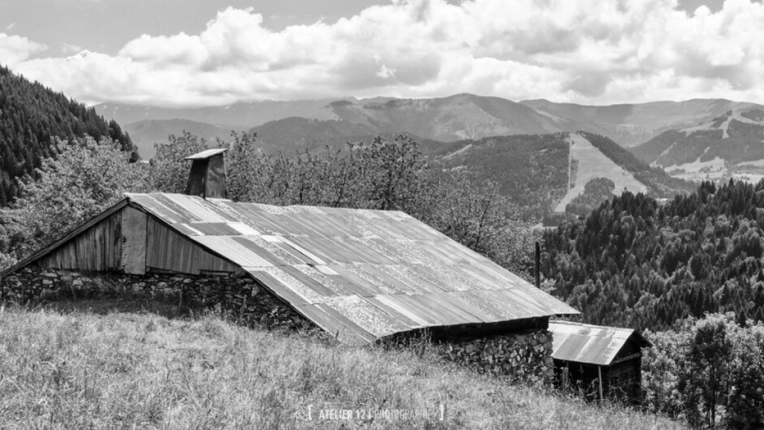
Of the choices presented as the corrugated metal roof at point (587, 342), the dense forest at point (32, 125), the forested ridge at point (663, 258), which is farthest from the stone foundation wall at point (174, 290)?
the dense forest at point (32, 125)

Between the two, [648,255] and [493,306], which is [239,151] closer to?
[493,306]

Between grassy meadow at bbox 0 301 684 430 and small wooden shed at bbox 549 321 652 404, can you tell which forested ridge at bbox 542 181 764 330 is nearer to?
small wooden shed at bbox 549 321 652 404

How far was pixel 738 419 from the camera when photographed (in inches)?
1766

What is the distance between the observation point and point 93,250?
16984mm

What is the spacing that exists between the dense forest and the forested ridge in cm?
9681

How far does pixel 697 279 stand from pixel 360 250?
140 m

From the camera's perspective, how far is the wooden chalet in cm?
1466

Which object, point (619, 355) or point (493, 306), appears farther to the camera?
point (619, 355)

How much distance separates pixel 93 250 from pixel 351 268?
263 inches

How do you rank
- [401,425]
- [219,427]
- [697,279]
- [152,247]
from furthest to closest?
[697,279] < [152,247] < [401,425] < [219,427]

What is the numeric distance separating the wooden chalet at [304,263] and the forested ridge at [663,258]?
98.4 m

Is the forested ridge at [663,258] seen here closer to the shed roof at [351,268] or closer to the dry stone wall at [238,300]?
the shed roof at [351,268]

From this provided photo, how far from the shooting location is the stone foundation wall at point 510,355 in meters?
15.8

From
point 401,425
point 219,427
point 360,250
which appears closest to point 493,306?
point 360,250
